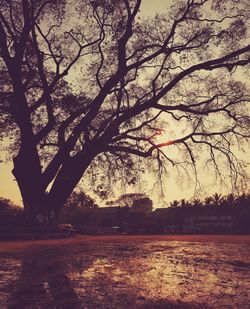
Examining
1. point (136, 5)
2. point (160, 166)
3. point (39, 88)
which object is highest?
point (136, 5)

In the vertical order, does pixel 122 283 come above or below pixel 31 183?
below

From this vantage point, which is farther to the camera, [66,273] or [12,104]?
[12,104]

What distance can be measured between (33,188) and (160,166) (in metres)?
7.50

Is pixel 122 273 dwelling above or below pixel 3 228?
below

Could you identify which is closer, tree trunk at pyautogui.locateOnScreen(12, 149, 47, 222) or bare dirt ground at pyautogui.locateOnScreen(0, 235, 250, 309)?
bare dirt ground at pyautogui.locateOnScreen(0, 235, 250, 309)

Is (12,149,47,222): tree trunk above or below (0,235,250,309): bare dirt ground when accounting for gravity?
above

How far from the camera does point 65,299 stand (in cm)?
396

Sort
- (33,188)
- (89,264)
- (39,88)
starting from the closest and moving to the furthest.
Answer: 1. (89,264)
2. (33,188)
3. (39,88)

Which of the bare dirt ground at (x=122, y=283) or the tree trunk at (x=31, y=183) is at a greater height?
the tree trunk at (x=31, y=183)

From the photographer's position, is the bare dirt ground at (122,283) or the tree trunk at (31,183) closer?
the bare dirt ground at (122,283)

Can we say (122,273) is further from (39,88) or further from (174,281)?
(39,88)

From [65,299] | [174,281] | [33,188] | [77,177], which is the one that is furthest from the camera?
[77,177]

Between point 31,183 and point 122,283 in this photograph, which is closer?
point 122,283

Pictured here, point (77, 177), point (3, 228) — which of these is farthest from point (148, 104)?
point (3, 228)
